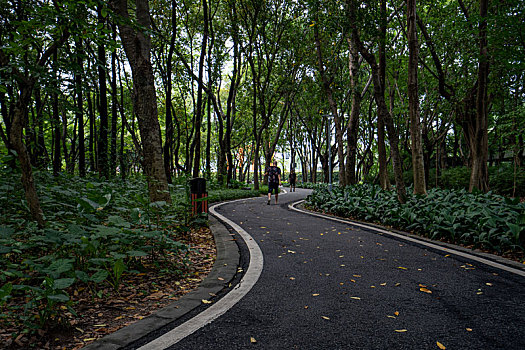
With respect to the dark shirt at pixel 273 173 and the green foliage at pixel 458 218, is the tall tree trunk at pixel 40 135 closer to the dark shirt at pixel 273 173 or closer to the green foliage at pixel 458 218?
the dark shirt at pixel 273 173

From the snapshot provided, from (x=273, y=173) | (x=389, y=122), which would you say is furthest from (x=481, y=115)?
(x=273, y=173)

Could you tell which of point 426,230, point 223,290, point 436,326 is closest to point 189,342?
point 223,290

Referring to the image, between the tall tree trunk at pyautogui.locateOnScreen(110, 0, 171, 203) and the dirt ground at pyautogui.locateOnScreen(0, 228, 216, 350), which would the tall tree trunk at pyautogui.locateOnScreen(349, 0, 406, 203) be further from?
the dirt ground at pyautogui.locateOnScreen(0, 228, 216, 350)

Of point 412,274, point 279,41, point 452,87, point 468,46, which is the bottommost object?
point 412,274

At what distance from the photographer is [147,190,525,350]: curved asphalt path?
8.79 feet

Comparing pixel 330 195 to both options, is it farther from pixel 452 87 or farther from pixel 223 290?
pixel 223 290

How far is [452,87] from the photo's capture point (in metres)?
15.0

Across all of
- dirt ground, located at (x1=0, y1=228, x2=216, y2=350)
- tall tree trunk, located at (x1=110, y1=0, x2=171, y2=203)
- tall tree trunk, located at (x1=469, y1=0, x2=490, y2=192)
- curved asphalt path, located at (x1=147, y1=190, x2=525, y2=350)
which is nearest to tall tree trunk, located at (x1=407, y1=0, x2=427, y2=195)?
tall tree trunk, located at (x1=469, y1=0, x2=490, y2=192)

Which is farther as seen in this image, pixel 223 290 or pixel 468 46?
pixel 468 46

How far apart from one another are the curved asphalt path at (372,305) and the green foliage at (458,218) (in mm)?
942

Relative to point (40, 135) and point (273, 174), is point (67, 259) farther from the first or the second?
point (273, 174)

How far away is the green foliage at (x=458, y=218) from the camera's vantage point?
5511 mm

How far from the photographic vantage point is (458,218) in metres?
6.52

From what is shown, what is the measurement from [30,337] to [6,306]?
2.37ft
